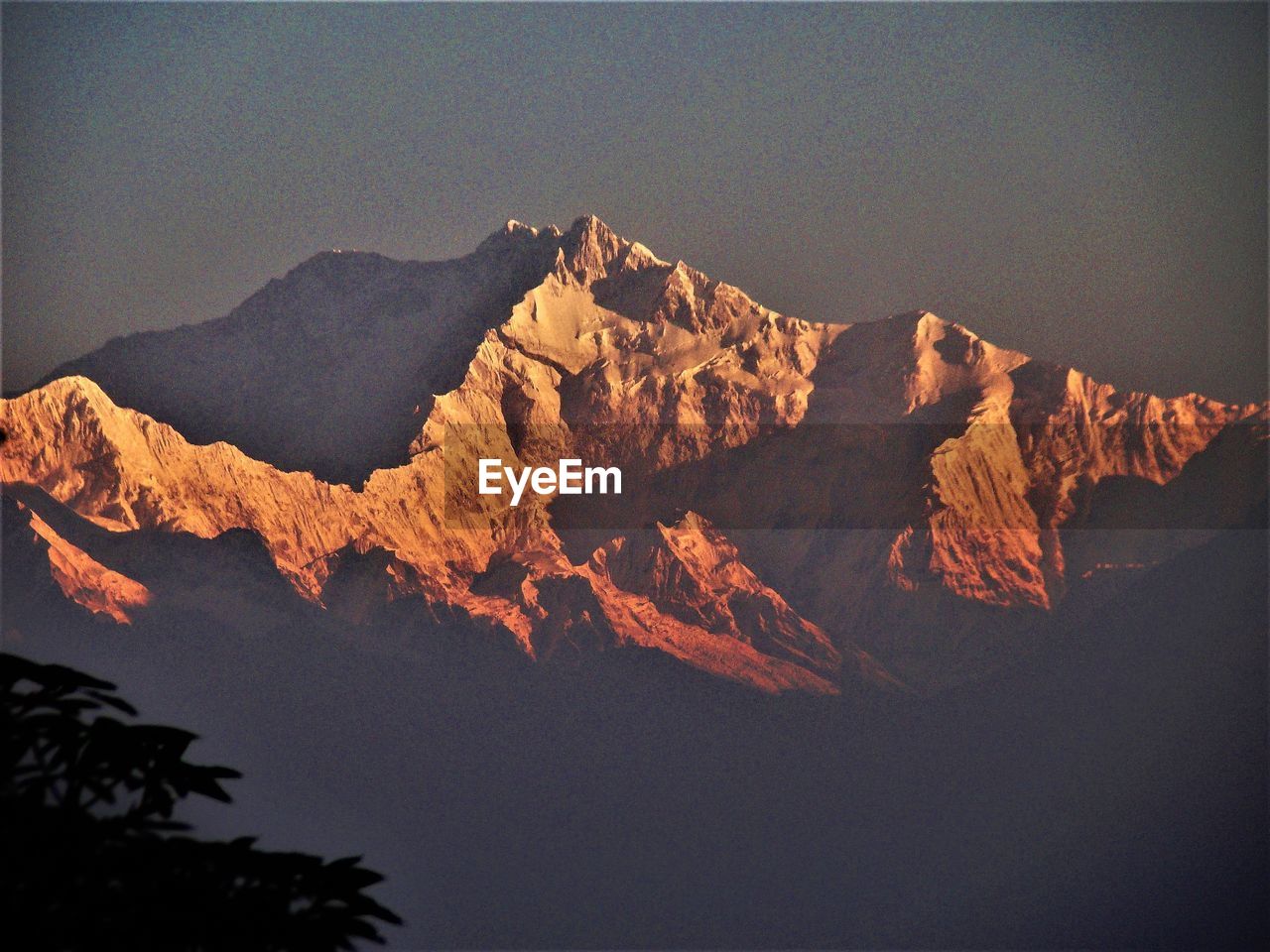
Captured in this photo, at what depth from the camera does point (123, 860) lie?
9.59 metres

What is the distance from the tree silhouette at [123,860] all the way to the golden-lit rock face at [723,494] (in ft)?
312

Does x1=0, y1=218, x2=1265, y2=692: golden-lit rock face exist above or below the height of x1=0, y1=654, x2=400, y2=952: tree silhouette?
above

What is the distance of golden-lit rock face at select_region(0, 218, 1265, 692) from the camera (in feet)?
347

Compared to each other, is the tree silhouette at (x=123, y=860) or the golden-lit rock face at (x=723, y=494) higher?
the golden-lit rock face at (x=723, y=494)

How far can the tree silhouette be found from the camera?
30.0 ft

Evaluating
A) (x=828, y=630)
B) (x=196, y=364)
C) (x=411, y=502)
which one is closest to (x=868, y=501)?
(x=828, y=630)

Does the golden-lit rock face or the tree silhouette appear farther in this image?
the golden-lit rock face

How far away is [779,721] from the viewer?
10962 centimetres

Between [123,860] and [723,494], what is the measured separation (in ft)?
328

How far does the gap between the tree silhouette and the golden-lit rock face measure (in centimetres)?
9508

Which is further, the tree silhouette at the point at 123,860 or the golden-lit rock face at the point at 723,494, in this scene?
the golden-lit rock face at the point at 723,494

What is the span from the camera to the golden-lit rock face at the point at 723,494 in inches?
4168

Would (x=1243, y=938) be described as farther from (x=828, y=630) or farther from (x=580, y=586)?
(x=580, y=586)

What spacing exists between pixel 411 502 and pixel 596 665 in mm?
18027
